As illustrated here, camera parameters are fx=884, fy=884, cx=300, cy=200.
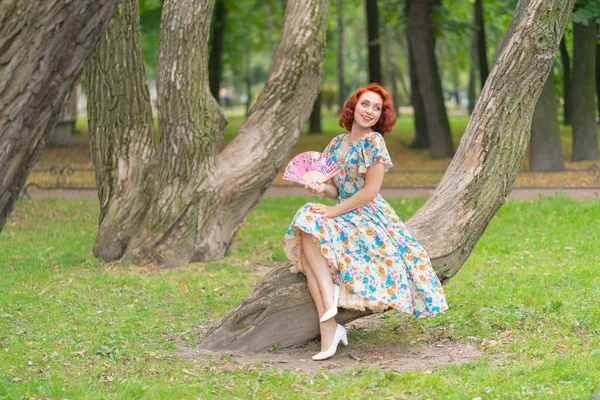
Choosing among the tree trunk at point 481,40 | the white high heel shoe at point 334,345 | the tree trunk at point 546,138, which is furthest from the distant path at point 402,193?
the tree trunk at point 481,40

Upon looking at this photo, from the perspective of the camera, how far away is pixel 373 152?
5816 mm

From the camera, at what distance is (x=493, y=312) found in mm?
6758

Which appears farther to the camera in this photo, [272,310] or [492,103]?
[492,103]

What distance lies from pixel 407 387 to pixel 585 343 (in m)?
1.48

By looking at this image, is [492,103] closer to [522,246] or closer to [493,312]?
[493,312]

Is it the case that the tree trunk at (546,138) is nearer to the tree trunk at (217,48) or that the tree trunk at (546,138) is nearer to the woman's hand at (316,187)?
the tree trunk at (217,48)

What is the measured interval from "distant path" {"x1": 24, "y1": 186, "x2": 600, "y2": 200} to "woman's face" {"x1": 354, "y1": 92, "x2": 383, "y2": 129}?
23.8 feet

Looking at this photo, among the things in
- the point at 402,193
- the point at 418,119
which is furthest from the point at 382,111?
the point at 418,119

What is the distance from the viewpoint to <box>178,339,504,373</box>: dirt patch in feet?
18.5

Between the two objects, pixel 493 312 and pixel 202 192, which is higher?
pixel 202 192

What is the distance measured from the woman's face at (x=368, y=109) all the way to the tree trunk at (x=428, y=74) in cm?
1283

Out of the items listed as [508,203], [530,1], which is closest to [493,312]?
[530,1]

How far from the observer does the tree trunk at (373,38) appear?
74.5 ft

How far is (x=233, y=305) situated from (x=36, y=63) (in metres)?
4.18
